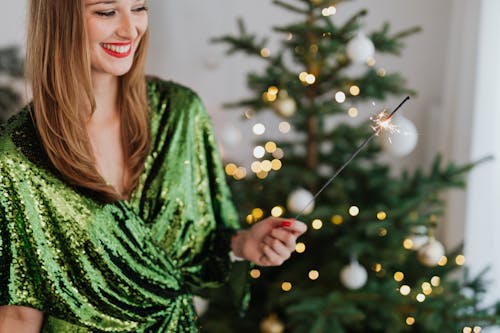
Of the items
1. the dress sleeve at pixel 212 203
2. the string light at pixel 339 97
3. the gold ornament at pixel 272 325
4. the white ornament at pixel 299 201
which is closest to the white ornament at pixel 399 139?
the string light at pixel 339 97

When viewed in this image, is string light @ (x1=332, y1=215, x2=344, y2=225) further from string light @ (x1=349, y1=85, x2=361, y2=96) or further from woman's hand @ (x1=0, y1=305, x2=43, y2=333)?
woman's hand @ (x1=0, y1=305, x2=43, y2=333)

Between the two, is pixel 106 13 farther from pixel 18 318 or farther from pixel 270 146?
pixel 270 146

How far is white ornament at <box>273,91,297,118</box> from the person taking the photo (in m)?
1.88

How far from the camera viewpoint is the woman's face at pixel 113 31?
103cm

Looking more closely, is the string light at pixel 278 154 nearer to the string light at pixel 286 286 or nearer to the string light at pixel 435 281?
the string light at pixel 286 286

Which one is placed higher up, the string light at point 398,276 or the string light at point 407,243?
the string light at point 407,243

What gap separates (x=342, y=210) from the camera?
6.10ft

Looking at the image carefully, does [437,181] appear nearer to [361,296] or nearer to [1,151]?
[361,296]

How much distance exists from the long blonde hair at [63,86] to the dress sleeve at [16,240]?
7cm

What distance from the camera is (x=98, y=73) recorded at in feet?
3.69

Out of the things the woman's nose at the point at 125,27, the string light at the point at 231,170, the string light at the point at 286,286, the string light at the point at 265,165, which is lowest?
the string light at the point at 286,286

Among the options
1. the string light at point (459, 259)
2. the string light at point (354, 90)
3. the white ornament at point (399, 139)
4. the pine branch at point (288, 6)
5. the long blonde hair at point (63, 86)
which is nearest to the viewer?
the long blonde hair at point (63, 86)

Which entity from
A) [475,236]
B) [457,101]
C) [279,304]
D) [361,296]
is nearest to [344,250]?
[361,296]

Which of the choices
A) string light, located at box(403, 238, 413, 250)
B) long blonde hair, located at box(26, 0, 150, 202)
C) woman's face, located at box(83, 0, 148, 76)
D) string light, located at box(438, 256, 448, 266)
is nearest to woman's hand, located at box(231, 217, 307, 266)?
long blonde hair, located at box(26, 0, 150, 202)
